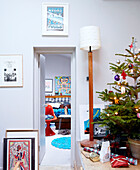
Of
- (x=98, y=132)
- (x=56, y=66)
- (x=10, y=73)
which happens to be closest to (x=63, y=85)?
(x=56, y=66)

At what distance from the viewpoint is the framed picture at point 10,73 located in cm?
222

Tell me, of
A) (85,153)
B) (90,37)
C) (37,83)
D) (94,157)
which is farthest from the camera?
(37,83)

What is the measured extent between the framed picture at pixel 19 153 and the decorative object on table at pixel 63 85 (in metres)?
5.00

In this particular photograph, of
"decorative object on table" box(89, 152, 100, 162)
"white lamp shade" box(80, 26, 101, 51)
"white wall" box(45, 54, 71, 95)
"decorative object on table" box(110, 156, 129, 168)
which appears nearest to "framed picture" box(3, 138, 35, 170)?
"decorative object on table" box(89, 152, 100, 162)

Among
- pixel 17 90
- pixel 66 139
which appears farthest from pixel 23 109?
pixel 66 139

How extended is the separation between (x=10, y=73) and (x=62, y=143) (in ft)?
7.58

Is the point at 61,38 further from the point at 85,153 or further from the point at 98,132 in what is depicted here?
the point at 85,153

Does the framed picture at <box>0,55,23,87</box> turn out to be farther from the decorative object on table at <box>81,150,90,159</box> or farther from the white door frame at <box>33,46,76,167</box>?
the decorative object on table at <box>81,150,90,159</box>

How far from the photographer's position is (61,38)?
2.24m

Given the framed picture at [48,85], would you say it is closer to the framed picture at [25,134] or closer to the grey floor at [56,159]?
the grey floor at [56,159]

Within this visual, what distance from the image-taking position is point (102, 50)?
2260 mm

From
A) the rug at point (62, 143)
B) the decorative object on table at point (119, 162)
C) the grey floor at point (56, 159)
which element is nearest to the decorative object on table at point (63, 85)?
the rug at point (62, 143)

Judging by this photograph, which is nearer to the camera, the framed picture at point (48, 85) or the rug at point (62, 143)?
the rug at point (62, 143)

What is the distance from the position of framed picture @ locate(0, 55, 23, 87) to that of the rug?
2.02m
